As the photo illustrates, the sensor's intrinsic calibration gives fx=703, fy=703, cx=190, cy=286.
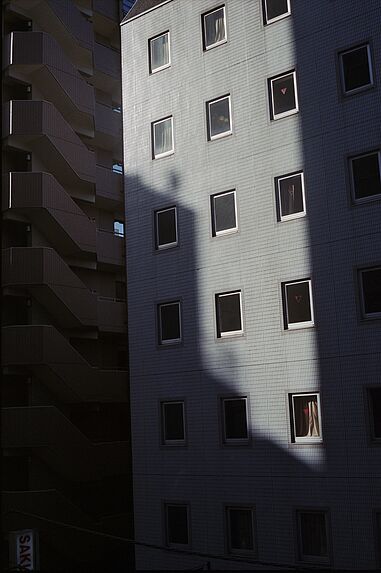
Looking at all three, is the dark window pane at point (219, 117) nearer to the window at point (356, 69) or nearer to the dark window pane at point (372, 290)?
the window at point (356, 69)

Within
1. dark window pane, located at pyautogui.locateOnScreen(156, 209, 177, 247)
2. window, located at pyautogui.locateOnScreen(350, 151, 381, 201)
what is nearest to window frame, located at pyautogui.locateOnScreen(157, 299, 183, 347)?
dark window pane, located at pyautogui.locateOnScreen(156, 209, 177, 247)

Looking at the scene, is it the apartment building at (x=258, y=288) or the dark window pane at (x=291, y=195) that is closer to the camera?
the apartment building at (x=258, y=288)

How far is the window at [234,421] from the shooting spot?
936 inches

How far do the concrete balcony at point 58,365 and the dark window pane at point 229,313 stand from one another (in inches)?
380

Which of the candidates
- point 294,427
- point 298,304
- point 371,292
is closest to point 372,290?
point 371,292

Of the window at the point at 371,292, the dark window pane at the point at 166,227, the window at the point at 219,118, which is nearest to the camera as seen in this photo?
the window at the point at 371,292

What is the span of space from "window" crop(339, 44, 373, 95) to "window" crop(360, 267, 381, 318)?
6035 millimetres

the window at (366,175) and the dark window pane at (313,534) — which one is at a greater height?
the window at (366,175)

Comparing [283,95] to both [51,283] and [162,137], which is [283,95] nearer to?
[162,137]

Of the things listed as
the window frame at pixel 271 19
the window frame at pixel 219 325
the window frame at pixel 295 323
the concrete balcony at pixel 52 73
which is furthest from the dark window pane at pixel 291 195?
the concrete balcony at pixel 52 73

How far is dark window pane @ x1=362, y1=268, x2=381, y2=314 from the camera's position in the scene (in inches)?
852

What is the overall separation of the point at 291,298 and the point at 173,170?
7361mm

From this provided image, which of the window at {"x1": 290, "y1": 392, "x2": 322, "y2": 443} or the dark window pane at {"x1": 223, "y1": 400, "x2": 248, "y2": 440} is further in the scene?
the dark window pane at {"x1": 223, "y1": 400, "x2": 248, "y2": 440}

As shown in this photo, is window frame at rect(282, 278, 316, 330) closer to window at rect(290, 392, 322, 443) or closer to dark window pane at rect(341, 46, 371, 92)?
window at rect(290, 392, 322, 443)
